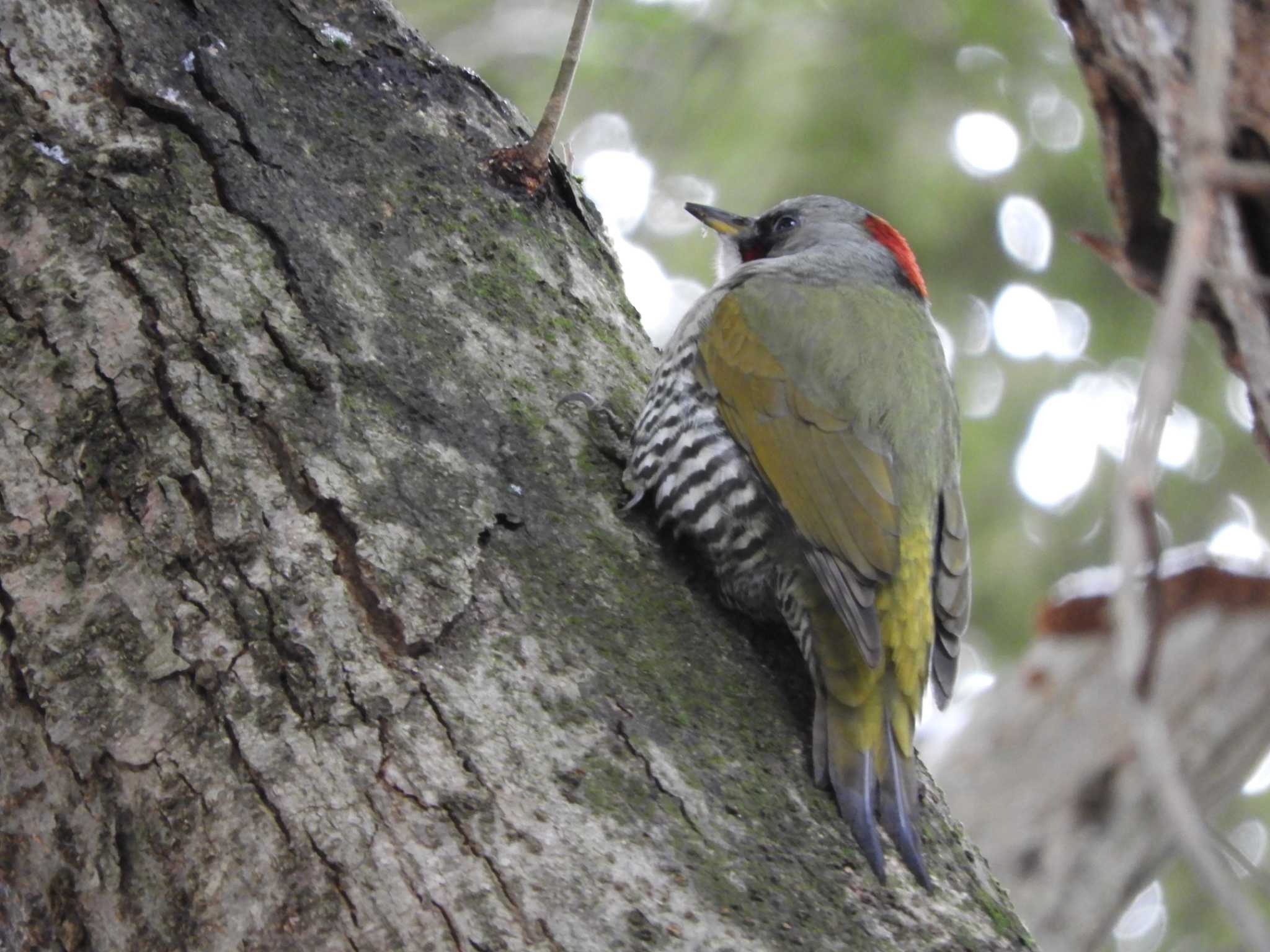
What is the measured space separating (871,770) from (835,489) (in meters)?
0.83

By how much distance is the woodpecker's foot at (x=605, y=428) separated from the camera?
2701 millimetres

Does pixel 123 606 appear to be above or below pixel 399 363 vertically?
below

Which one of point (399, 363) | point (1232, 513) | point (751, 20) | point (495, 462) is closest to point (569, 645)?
point (495, 462)

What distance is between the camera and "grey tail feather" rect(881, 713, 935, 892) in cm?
217

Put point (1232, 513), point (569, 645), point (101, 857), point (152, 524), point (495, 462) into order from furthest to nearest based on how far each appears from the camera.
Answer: point (1232, 513), point (495, 462), point (569, 645), point (152, 524), point (101, 857)

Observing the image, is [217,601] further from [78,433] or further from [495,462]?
[495,462]

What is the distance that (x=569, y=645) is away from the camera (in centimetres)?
220

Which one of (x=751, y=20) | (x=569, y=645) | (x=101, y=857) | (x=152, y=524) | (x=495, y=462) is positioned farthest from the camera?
(x=751, y=20)

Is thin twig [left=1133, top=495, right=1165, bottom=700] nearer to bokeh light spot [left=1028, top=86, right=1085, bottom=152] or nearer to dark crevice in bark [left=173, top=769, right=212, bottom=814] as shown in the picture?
dark crevice in bark [left=173, top=769, right=212, bottom=814]

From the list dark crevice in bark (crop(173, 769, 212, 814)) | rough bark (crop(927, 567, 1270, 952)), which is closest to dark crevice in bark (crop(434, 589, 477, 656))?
dark crevice in bark (crop(173, 769, 212, 814))

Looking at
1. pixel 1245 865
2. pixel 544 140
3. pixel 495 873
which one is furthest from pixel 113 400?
pixel 1245 865

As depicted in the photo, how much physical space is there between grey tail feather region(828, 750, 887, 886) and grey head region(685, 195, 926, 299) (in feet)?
5.55

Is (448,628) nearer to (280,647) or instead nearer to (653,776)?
(280,647)

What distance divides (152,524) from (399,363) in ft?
1.88
